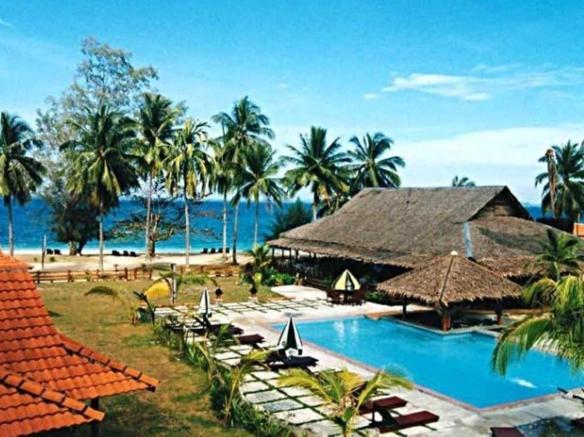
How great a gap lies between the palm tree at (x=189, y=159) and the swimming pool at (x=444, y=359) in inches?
657

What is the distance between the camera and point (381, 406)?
11867mm

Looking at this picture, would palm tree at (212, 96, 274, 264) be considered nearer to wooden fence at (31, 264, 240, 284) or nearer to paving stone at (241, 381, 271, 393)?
wooden fence at (31, 264, 240, 284)

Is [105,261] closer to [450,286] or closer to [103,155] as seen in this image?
[103,155]

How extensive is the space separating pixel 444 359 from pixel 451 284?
317 cm

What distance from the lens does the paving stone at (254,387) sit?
45.0 ft

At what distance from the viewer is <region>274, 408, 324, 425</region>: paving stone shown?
38.5 feet

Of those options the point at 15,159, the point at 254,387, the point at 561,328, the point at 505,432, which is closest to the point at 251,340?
the point at 254,387

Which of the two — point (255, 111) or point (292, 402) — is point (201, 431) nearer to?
point (292, 402)

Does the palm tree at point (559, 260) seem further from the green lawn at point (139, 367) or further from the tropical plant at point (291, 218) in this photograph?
the tropical plant at point (291, 218)

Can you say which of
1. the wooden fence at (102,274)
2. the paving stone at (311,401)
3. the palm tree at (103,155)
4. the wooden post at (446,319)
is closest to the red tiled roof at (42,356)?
the paving stone at (311,401)

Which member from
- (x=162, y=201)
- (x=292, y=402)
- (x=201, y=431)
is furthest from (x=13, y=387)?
(x=162, y=201)

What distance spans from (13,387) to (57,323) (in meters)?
15.6

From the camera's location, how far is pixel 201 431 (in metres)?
11.3

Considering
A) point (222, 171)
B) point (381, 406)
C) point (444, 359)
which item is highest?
point (222, 171)
